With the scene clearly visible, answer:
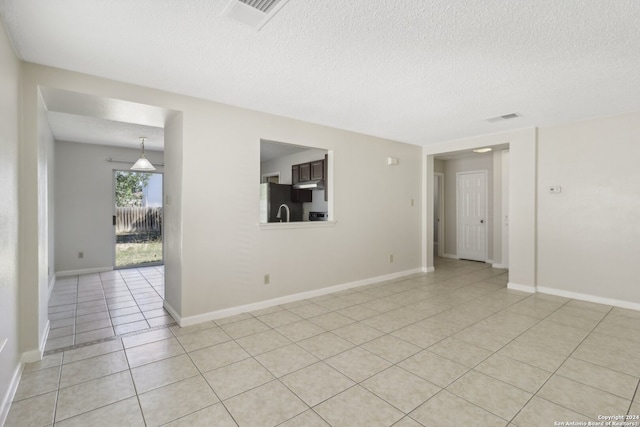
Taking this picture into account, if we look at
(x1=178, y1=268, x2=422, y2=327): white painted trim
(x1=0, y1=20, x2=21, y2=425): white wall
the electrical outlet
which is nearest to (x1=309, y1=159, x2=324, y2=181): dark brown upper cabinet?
(x1=178, y1=268, x2=422, y2=327): white painted trim

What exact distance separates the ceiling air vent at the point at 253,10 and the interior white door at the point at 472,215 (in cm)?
637

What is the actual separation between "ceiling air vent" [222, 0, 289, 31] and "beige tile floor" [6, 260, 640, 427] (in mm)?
2437

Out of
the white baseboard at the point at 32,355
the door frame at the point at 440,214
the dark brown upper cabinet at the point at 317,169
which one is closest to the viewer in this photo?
the white baseboard at the point at 32,355

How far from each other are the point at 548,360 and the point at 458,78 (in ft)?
8.21

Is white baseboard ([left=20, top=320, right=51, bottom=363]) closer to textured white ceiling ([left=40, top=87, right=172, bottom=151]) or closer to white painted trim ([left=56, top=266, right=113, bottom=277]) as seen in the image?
textured white ceiling ([left=40, top=87, right=172, bottom=151])

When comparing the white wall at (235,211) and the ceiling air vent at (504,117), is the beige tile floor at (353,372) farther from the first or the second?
the ceiling air vent at (504,117)

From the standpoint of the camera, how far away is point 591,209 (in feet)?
13.2

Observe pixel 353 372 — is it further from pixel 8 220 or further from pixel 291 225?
pixel 8 220

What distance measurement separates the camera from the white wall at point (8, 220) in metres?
1.91

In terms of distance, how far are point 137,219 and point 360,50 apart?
6.16m

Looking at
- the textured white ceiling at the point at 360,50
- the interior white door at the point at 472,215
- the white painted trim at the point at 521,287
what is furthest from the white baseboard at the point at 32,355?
the interior white door at the point at 472,215

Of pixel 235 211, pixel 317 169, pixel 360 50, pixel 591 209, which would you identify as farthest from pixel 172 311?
pixel 591 209

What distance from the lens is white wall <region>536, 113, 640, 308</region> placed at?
3770 millimetres

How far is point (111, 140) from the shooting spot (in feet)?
18.5
